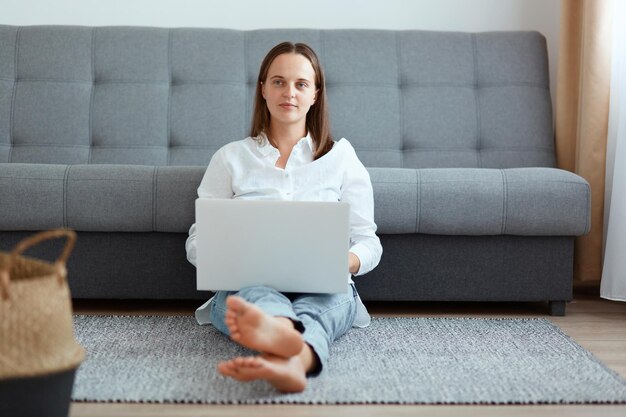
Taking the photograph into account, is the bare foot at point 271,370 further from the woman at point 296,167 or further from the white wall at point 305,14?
the white wall at point 305,14

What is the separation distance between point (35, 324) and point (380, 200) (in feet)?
3.81

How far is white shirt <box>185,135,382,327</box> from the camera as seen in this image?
1921 mm

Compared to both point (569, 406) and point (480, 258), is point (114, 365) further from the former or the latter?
point (480, 258)

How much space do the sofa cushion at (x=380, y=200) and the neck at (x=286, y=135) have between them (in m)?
0.24

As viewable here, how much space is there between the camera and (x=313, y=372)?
1520 millimetres

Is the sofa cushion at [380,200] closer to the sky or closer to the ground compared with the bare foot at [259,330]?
closer to the sky

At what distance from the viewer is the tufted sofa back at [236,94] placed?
260 centimetres

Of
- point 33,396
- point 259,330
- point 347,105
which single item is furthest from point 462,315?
point 33,396

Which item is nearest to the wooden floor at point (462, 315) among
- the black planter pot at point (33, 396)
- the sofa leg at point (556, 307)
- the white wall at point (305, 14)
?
the sofa leg at point (556, 307)

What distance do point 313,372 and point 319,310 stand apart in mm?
185

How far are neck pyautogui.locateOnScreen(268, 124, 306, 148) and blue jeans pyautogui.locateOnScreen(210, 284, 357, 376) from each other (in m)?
0.42

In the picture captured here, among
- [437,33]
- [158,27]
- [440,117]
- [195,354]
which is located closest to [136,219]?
[195,354]

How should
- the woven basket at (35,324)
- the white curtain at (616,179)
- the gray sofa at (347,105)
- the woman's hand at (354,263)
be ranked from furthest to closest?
the white curtain at (616,179)
the gray sofa at (347,105)
the woman's hand at (354,263)
the woven basket at (35,324)

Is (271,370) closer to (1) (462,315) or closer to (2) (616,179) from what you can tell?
(1) (462,315)
